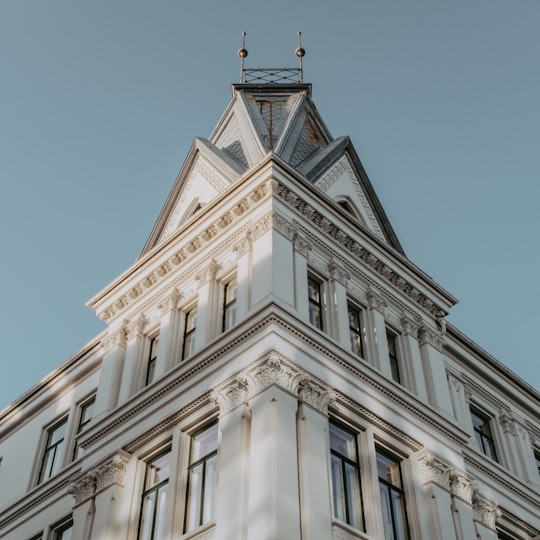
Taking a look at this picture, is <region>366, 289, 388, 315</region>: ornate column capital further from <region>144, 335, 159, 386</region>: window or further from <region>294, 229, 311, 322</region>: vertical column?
<region>144, 335, 159, 386</region>: window

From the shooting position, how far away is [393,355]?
28891 mm

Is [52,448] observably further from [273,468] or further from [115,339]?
Answer: [273,468]

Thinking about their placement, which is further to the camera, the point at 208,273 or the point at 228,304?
the point at 208,273

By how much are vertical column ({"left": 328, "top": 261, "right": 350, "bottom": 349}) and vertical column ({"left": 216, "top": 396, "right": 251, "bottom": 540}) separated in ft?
15.1

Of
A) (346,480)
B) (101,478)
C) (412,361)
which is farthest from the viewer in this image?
(412,361)

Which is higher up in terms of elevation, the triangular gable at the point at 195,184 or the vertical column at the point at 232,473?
the triangular gable at the point at 195,184

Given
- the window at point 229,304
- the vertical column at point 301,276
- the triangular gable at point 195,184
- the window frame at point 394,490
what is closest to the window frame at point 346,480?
the window frame at point 394,490

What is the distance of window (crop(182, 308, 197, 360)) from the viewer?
2748cm

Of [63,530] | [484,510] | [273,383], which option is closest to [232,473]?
[273,383]

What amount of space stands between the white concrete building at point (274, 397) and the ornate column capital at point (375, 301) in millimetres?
51

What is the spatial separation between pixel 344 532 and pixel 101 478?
8142 millimetres

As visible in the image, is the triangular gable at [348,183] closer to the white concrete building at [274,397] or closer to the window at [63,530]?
the white concrete building at [274,397]

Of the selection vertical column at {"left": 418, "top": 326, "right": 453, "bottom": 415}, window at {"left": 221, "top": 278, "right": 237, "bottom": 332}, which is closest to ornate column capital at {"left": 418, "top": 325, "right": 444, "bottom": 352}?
vertical column at {"left": 418, "top": 326, "right": 453, "bottom": 415}

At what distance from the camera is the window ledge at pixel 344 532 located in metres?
20.7
